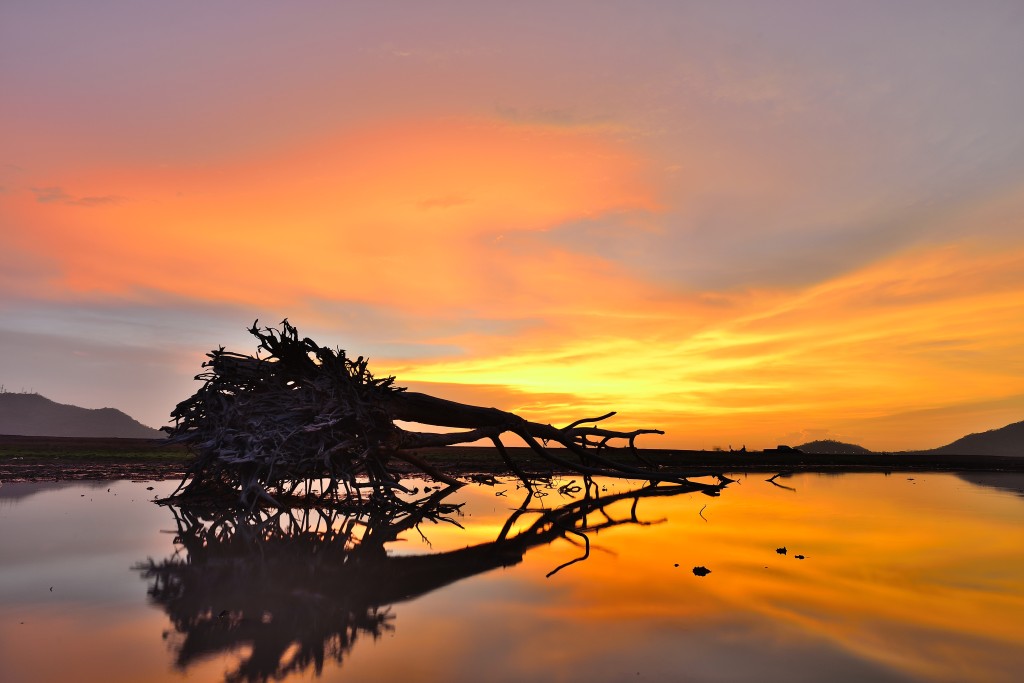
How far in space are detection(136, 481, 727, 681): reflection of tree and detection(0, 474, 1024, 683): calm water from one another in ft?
0.14

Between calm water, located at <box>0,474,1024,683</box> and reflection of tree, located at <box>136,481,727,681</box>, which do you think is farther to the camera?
reflection of tree, located at <box>136,481,727,681</box>

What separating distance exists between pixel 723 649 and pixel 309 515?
38.9 feet

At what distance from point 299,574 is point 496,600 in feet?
9.84

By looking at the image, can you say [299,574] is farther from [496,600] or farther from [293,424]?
[293,424]

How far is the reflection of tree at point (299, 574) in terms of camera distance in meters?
6.09

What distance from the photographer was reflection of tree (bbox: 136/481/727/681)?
6.09m

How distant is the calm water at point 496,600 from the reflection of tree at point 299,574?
1.7 inches

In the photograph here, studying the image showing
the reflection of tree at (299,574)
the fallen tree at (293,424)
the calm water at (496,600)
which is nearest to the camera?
the calm water at (496,600)

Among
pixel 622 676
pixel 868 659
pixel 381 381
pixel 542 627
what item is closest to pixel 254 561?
pixel 542 627

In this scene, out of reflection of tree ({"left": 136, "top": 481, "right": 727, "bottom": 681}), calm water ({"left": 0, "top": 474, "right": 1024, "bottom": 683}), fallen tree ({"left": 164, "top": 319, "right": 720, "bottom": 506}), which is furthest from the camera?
fallen tree ({"left": 164, "top": 319, "right": 720, "bottom": 506})

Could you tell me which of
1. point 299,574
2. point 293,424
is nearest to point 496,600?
point 299,574

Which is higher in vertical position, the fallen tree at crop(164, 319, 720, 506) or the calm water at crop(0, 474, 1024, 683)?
the fallen tree at crop(164, 319, 720, 506)

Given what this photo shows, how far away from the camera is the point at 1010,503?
2122cm

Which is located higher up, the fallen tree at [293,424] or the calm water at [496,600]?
the fallen tree at [293,424]
